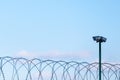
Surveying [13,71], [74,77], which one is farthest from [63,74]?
[13,71]

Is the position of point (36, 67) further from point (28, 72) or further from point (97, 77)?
point (97, 77)

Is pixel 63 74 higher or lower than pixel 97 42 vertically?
lower

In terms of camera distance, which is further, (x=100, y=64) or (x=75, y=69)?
(x=100, y=64)

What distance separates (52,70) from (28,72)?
45.3 inches

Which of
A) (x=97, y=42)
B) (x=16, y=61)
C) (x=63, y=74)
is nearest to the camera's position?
(x=16, y=61)

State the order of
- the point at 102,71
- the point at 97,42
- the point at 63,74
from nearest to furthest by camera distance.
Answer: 1. the point at 63,74
2. the point at 102,71
3. the point at 97,42

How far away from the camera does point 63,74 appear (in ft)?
71.2

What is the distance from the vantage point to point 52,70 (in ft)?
69.3

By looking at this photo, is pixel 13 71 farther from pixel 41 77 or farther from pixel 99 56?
pixel 99 56

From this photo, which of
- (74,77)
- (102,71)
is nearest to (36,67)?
(74,77)

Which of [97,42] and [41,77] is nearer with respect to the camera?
[41,77]

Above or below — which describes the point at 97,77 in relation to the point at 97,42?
below

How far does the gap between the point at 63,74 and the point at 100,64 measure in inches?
170

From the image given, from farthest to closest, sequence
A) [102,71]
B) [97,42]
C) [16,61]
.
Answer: [97,42]
[102,71]
[16,61]
